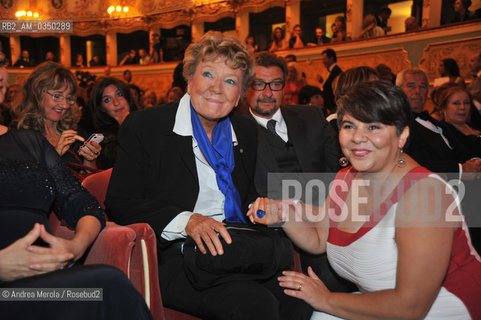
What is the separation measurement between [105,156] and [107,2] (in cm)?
1381

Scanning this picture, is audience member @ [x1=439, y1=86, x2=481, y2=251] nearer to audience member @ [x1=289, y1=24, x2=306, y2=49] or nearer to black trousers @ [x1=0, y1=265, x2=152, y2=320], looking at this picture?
black trousers @ [x1=0, y1=265, x2=152, y2=320]

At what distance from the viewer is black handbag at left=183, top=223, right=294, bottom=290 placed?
5.05 ft

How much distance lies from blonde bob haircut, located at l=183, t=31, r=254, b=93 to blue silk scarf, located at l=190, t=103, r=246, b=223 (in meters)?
0.22

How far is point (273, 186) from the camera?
2518 millimetres

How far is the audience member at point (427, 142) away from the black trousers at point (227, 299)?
146 cm

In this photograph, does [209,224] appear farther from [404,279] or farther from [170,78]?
[170,78]

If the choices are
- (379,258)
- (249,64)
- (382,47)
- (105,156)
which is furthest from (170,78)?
(379,258)

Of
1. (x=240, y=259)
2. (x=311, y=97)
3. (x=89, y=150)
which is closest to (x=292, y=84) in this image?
(x=311, y=97)

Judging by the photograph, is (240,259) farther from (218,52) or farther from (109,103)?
(109,103)

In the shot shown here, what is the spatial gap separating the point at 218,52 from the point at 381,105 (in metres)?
Answer: 0.84

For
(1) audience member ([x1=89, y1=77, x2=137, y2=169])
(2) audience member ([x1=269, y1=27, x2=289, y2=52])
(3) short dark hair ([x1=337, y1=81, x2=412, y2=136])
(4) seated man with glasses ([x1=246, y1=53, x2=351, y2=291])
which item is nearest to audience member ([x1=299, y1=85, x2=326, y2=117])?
(4) seated man with glasses ([x1=246, y1=53, x2=351, y2=291])

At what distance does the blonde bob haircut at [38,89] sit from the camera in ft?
8.81

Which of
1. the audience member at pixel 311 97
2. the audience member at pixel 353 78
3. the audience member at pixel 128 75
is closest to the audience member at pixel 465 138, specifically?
the audience member at pixel 353 78

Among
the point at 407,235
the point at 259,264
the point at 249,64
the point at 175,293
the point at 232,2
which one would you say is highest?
the point at 232,2
